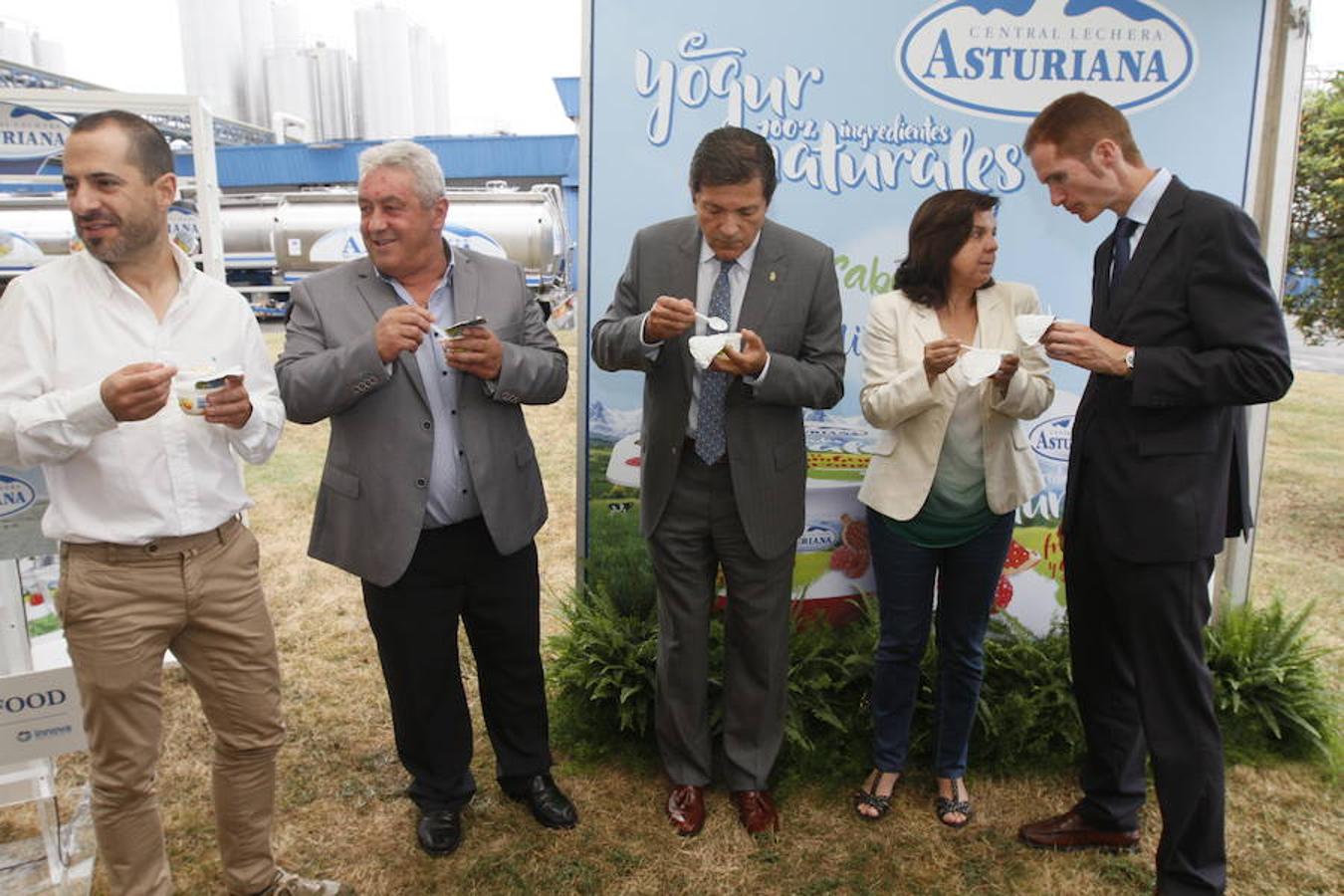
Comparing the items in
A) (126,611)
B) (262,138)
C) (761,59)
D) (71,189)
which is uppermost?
(262,138)

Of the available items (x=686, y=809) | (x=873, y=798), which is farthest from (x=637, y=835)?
(x=873, y=798)

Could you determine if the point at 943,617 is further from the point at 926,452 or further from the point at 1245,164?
the point at 1245,164

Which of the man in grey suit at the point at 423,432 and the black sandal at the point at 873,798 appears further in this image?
the black sandal at the point at 873,798

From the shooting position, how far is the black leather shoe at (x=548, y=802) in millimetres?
2982

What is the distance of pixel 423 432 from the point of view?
99.7 inches

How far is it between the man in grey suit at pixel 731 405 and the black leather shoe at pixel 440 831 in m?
0.76

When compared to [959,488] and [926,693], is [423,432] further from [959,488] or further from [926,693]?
[926,693]

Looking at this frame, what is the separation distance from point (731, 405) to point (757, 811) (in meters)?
1.42

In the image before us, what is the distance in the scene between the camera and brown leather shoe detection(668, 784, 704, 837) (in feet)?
9.70

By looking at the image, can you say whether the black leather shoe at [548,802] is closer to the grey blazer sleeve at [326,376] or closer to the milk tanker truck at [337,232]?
the grey blazer sleeve at [326,376]

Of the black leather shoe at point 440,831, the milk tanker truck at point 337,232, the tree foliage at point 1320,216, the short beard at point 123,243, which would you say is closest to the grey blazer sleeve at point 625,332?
the short beard at point 123,243

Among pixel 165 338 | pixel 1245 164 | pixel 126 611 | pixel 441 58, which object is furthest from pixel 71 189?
pixel 441 58

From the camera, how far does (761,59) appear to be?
10.6 ft

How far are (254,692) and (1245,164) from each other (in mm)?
3981
